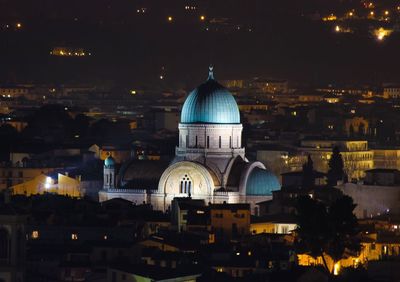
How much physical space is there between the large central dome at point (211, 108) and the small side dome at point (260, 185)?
7.09ft

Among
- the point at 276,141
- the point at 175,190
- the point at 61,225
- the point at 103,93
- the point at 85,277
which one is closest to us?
the point at 85,277

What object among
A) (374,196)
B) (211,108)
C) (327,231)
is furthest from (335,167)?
(327,231)

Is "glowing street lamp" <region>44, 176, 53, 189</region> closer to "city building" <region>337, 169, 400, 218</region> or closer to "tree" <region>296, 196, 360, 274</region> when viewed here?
"city building" <region>337, 169, 400, 218</region>

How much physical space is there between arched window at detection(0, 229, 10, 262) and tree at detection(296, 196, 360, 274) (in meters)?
8.95

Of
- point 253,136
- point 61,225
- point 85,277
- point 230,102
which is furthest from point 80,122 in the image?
point 85,277

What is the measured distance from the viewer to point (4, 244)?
213ft

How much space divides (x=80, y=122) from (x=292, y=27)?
58.8m

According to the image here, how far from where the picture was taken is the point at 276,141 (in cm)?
12962

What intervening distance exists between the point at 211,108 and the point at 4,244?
112 feet

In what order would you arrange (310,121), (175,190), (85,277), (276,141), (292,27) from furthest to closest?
(292,27) → (310,121) → (276,141) → (175,190) → (85,277)

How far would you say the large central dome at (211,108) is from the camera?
9838 cm

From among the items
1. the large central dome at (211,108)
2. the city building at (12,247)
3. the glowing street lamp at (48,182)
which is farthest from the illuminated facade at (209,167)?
the city building at (12,247)

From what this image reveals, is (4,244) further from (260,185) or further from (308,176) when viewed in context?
(308,176)

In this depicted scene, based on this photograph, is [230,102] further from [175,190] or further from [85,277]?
[85,277]
